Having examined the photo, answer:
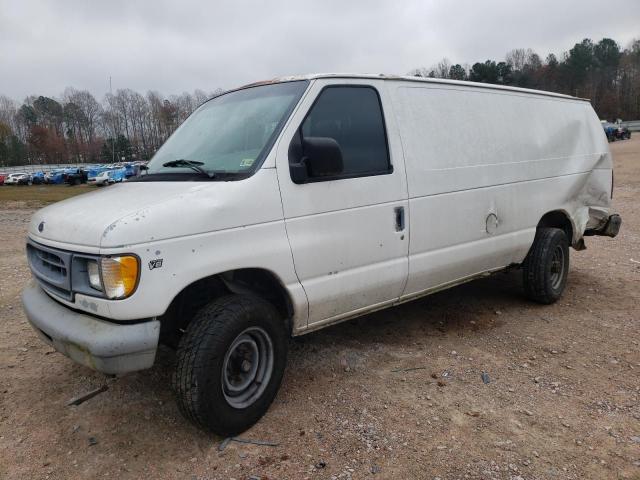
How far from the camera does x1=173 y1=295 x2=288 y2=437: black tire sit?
9.43 ft

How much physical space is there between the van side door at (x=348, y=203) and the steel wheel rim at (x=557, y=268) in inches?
99.8

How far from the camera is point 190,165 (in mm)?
3393

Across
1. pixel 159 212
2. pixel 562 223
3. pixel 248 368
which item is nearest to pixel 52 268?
pixel 159 212

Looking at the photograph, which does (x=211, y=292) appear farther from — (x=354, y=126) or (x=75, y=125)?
(x=75, y=125)

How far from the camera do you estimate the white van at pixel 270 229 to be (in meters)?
2.74

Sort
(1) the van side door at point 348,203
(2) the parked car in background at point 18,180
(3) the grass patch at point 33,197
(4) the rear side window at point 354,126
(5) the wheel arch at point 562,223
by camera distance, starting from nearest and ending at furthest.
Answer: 1. (1) the van side door at point 348,203
2. (4) the rear side window at point 354,126
3. (5) the wheel arch at point 562,223
4. (3) the grass patch at point 33,197
5. (2) the parked car in background at point 18,180

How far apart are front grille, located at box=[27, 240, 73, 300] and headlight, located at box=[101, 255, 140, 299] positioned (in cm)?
37

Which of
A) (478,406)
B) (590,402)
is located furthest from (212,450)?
(590,402)

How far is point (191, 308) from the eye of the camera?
10.7 ft

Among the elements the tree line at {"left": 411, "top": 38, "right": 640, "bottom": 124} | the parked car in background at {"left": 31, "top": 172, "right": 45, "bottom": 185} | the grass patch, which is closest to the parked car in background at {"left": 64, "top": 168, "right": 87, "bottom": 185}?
the parked car in background at {"left": 31, "top": 172, "right": 45, "bottom": 185}

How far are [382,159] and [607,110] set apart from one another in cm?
9368

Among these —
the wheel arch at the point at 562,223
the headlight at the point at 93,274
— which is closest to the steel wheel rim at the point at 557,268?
the wheel arch at the point at 562,223

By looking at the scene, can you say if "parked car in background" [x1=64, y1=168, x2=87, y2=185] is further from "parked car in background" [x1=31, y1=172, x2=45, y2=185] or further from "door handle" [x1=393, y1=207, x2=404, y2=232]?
"door handle" [x1=393, y1=207, x2=404, y2=232]

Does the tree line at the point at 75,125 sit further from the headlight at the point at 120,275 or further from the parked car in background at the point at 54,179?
the headlight at the point at 120,275
